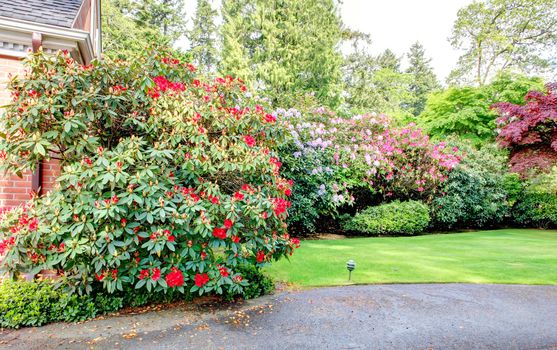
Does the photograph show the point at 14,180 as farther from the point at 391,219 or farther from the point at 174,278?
the point at 391,219

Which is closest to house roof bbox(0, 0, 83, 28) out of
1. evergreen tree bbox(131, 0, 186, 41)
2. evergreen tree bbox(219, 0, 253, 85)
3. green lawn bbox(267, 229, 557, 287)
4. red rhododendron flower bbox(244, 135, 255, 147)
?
red rhododendron flower bbox(244, 135, 255, 147)

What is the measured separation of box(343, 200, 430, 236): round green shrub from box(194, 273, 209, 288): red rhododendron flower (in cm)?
747

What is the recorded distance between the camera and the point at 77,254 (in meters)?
3.69

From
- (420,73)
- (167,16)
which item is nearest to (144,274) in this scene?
(167,16)

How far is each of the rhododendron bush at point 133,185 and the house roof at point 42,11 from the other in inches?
36.3

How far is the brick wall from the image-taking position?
4.46 meters

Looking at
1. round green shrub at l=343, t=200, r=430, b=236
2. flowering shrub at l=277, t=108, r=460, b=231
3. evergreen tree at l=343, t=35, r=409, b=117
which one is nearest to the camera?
flowering shrub at l=277, t=108, r=460, b=231

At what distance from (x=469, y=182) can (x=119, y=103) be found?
12436 mm

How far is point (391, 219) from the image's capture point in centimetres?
1073

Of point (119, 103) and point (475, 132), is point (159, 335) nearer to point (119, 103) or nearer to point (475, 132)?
point (119, 103)

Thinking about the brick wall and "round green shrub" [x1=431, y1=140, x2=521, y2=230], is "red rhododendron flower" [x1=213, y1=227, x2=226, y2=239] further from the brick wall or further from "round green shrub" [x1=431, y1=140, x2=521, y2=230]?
"round green shrub" [x1=431, y1=140, x2=521, y2=230]

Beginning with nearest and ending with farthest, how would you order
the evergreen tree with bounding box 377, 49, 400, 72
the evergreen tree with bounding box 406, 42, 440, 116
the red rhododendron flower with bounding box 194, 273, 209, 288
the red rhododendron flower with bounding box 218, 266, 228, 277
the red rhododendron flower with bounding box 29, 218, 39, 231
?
the red rhododendron flower with bounding box 29, 218, 39, 231 < the red rhododendron flower with bounding box 194, 273, 209, 288 < the red rhododendron flower with bounding box 218, 266, 228, 277 < the evergreen tree with bounding box 377, 49, 400, 72 < the evergreen tree with bounding box 406, 42, 440, 116

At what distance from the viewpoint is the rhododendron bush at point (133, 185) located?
143 inches

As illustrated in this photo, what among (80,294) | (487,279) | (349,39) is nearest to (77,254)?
(80,294)
